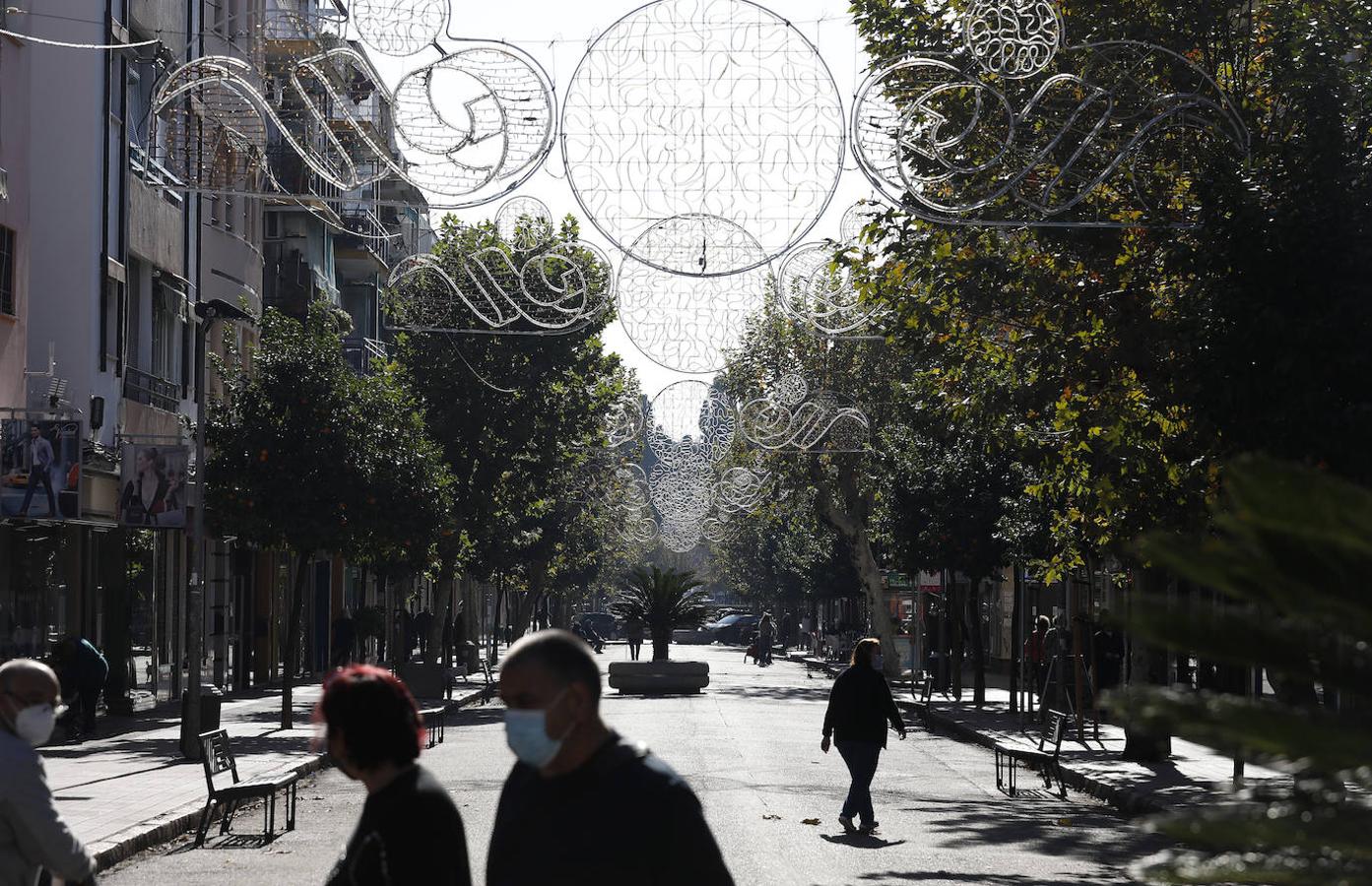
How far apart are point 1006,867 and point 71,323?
71.4 ft

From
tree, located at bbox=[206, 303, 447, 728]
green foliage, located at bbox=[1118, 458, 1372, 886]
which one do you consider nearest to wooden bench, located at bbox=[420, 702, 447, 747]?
tree, located at bbox=[206, 303, 447, 728]

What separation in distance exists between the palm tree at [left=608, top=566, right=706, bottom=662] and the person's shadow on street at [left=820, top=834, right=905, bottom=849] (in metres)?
32.9

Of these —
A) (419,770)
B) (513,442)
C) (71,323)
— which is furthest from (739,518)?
(419,770)

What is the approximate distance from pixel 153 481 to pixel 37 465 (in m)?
3.92

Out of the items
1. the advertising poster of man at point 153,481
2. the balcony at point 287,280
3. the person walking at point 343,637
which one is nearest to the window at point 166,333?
the advertising poster of man at point 153,481

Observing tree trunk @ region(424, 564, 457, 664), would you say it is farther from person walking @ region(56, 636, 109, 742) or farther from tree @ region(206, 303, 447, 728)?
person walking @ region(56, 636, 109, 742)

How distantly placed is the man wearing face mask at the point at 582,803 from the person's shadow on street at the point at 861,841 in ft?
40.0

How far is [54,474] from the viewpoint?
90.2 feet

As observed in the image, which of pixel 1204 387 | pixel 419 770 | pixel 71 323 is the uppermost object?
pixel 71 323

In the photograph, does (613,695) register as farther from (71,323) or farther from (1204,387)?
(1204,387)

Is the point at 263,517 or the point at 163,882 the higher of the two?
the point at 263,517

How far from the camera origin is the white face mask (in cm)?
798

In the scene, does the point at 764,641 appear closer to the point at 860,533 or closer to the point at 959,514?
the point at 860,533

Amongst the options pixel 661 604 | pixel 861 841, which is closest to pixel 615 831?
pixel 861 841
